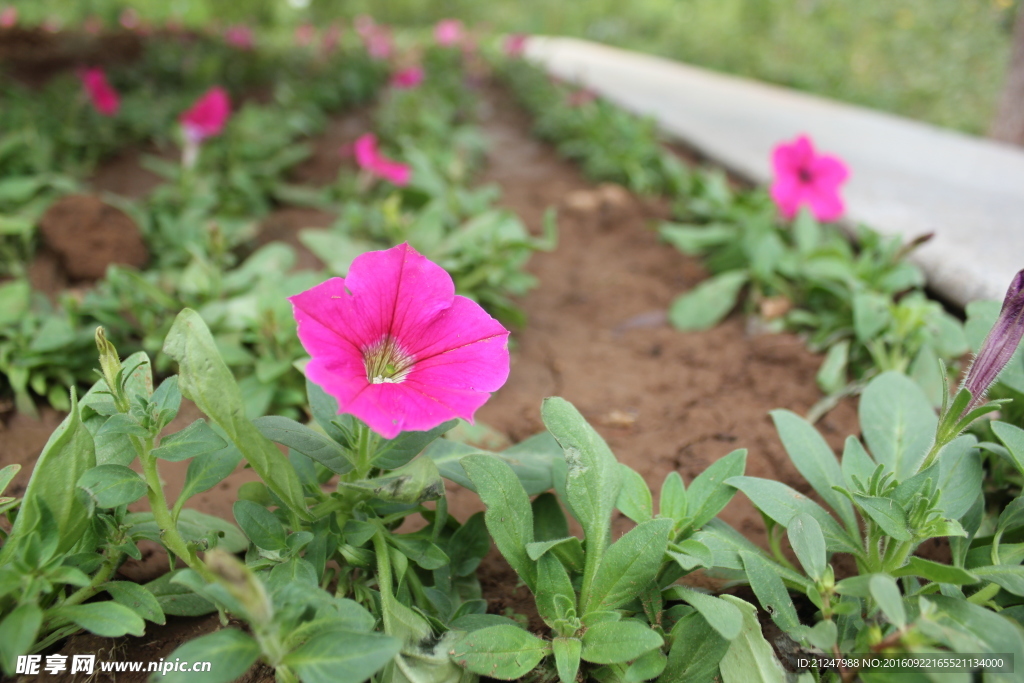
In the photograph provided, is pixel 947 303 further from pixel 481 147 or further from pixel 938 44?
pixel 938 44

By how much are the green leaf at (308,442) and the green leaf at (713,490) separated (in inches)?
25.5

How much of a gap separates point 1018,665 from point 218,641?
115 cm

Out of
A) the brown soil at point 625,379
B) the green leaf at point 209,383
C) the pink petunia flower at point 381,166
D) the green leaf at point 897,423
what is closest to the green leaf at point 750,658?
the brown soil at point 625,379

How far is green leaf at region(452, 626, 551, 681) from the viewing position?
3.66ft

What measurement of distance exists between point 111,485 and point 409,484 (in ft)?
1.56

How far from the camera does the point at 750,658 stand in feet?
3.76

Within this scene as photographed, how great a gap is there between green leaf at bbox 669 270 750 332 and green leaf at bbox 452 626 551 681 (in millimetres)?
1573

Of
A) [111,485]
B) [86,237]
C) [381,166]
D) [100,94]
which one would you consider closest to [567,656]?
[111,485]

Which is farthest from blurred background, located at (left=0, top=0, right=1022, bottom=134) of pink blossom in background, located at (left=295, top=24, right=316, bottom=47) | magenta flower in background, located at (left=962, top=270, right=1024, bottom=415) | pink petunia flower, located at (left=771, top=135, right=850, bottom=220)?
magenta flower in background, located at (left=962, top=270, right=1024, bottom=415)

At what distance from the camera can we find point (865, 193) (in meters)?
3.18

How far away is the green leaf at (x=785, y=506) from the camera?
1.26 meters

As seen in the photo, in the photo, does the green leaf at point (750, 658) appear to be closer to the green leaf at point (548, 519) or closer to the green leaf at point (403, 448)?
the green leaf at point (548, 519)

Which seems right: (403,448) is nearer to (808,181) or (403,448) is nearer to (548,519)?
(548,519)

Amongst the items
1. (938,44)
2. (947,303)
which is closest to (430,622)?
(947,303)
